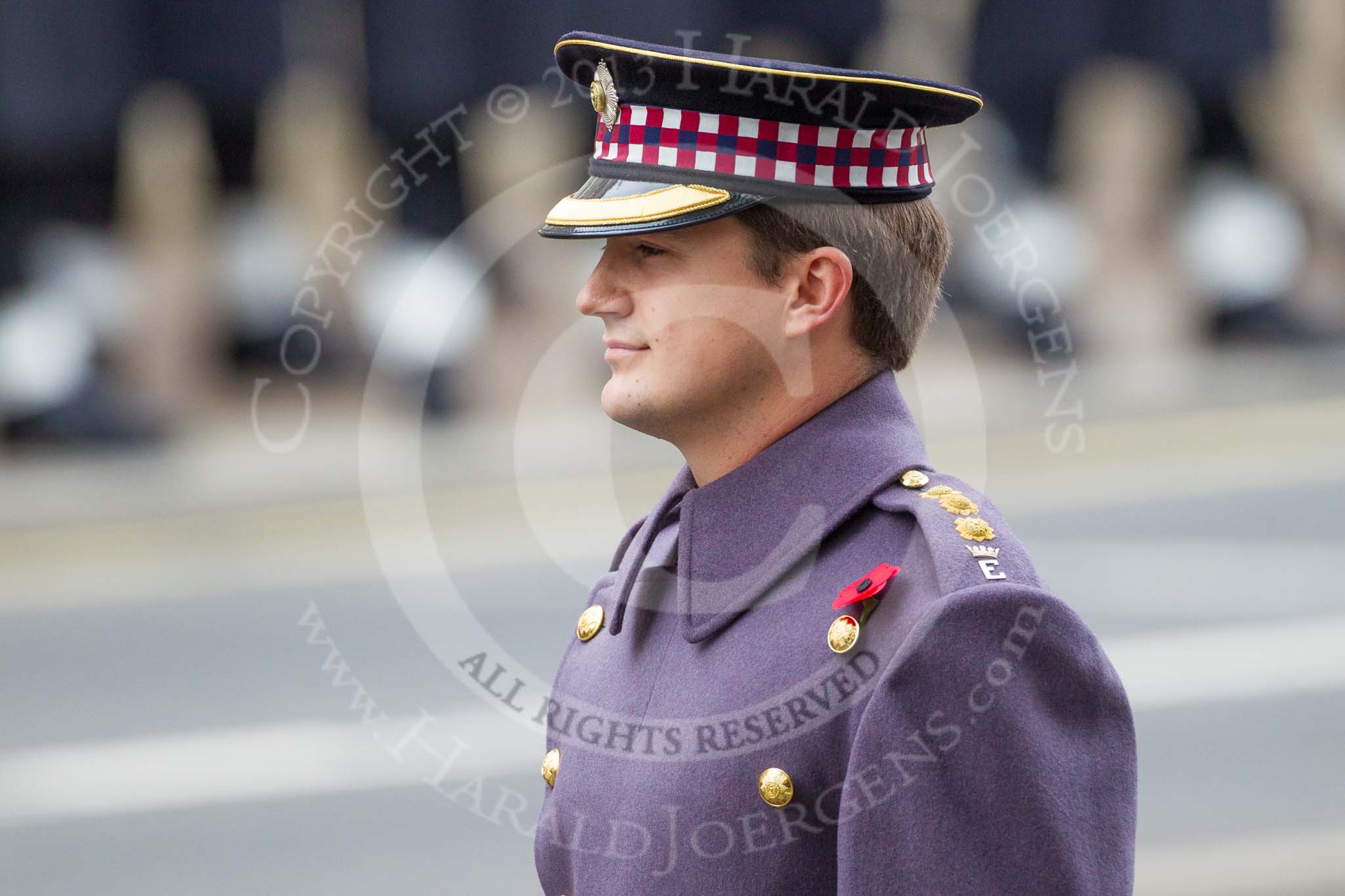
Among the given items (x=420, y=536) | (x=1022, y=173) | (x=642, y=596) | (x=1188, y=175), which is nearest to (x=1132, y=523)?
(x=420, y=536)

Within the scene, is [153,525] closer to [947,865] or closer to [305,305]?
[305,305]

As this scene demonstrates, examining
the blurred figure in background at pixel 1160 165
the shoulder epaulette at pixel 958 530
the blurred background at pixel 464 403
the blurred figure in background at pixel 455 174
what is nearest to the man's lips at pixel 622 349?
the shoulder epaulette at pixel 958 530

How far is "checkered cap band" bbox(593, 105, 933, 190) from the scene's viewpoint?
6.82 ft

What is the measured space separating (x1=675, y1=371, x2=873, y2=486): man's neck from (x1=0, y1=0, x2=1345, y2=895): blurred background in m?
3.32

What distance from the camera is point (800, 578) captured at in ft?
6.97

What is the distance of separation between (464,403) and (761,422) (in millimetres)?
10708

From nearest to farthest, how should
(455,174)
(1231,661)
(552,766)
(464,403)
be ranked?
(552,766) → (1231,661) → (464,403) → (455,174)

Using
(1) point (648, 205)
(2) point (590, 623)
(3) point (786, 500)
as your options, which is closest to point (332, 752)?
(2) point (590, 623)

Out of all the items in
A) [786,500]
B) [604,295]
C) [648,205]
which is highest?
[648,205]

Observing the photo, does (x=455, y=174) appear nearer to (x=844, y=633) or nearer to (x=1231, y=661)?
(x=1231, y=661)

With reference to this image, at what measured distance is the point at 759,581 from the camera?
7.00 ft

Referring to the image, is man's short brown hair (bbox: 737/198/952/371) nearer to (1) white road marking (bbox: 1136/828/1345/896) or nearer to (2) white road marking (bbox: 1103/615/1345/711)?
(1) white road marking (bbox: 1136/828/1345/896)

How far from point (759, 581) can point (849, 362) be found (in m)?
0.29

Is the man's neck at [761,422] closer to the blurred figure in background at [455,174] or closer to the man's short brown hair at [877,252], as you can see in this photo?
the man's short brown hair at [877,252]
